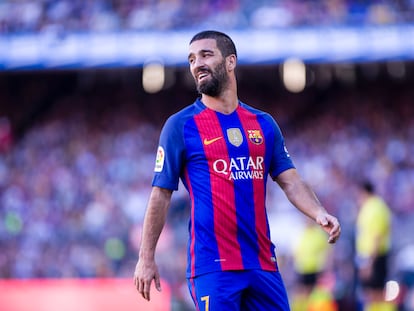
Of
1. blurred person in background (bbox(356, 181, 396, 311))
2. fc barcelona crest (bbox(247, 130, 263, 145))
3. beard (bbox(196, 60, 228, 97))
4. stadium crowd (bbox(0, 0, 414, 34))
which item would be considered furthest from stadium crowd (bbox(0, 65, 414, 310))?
beard (bbox(196, 60, 228, 97))

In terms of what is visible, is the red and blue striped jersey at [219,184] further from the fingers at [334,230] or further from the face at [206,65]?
the fingers at [334,230]

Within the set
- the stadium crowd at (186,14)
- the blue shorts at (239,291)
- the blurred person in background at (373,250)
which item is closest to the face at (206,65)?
the blue shorts at (239,291)

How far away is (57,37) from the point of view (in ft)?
68.9

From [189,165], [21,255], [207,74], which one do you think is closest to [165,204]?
[189,165]

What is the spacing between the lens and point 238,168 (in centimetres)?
521

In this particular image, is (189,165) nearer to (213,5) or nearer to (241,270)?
(241,270)

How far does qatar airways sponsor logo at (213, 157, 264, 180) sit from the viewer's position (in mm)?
5191

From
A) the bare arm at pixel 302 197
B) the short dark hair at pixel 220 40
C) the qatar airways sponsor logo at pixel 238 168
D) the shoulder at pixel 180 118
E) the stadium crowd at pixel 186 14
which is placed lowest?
the bare arm at pixel 302 197

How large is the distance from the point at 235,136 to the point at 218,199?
1.26 ft

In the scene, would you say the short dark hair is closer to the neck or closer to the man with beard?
the man with beard

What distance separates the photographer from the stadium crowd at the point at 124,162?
56.2 ft

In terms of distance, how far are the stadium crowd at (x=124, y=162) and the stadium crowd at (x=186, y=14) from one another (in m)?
2.45

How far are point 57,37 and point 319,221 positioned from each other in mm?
16552

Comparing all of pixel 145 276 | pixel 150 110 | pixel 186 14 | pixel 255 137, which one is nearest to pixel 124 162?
pixel 150 110
